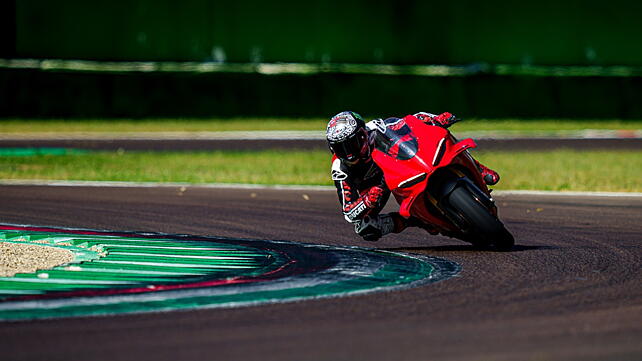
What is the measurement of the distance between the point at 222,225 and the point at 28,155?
11462 mm

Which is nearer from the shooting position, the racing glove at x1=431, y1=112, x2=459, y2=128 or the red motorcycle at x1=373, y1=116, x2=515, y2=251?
the red motorcycle at x1=373, y1=116, x2=515, y2=251

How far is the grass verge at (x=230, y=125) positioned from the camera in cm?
2920

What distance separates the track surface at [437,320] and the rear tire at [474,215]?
19cm

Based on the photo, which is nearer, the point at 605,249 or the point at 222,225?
the point at 605,249

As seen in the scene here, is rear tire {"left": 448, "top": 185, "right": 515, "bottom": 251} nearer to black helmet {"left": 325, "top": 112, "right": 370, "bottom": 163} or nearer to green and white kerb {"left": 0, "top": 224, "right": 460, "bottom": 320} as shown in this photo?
green and white kerb {"left": 0, "top": 224, "right": 460, "bottom": 320}

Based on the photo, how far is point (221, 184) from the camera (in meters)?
16.6

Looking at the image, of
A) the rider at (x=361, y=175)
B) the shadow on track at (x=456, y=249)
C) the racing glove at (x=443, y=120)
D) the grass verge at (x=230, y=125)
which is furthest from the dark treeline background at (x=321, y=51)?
the rider at (x=361, y=175)

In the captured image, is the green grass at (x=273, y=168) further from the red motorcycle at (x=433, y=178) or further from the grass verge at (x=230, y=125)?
the red motorcycle at (x=433, y=178)

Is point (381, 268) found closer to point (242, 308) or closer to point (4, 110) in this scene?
point (242, 308)

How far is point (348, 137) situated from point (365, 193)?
617 mm

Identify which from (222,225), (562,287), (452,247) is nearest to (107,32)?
(222,225)

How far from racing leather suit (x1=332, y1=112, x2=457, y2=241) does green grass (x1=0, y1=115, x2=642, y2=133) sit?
19.7 meters

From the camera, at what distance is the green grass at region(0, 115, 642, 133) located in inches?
1150

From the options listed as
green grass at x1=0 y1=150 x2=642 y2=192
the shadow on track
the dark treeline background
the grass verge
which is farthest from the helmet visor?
the dark treeline background
